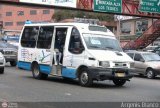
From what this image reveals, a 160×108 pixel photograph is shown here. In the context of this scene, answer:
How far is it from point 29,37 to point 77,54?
4.11 metres

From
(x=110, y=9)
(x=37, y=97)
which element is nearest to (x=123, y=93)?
(x=37, y=97)

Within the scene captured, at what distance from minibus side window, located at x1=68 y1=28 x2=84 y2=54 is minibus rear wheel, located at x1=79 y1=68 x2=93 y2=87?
2.70ft

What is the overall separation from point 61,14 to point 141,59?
75.1m

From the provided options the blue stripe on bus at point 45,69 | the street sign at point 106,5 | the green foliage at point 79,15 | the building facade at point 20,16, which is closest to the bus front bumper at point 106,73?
the blue stripe on bus at point 45,69

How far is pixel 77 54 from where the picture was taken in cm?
1733

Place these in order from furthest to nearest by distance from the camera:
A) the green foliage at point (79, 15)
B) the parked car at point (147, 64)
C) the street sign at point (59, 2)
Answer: the green foliage at point (79, 15) → the street sign at point (59, 2) → the parked car at point (147, 64)

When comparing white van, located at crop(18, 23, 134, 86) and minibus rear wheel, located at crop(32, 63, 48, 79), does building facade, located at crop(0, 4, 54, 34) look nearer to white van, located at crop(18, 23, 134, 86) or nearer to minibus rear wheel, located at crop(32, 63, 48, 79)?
minibus rear wheel, located at crop(32, 63, 48, 79)

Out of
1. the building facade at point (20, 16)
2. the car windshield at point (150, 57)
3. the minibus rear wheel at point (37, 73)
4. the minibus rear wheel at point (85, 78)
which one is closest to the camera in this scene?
the minibus rear wheel at point (85, 78)

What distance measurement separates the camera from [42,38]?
19.6m

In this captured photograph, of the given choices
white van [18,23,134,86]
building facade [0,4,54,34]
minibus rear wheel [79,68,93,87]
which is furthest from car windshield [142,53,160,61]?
building facade [0,4,54,34]

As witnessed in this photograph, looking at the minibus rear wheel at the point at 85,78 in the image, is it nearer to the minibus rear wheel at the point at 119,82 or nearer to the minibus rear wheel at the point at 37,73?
the minibus rear wheel at the point at 119,82

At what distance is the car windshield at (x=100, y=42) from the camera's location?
56.3 feet

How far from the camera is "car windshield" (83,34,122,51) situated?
56.3ft

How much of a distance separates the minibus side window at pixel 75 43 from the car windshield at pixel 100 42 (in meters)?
0.29
